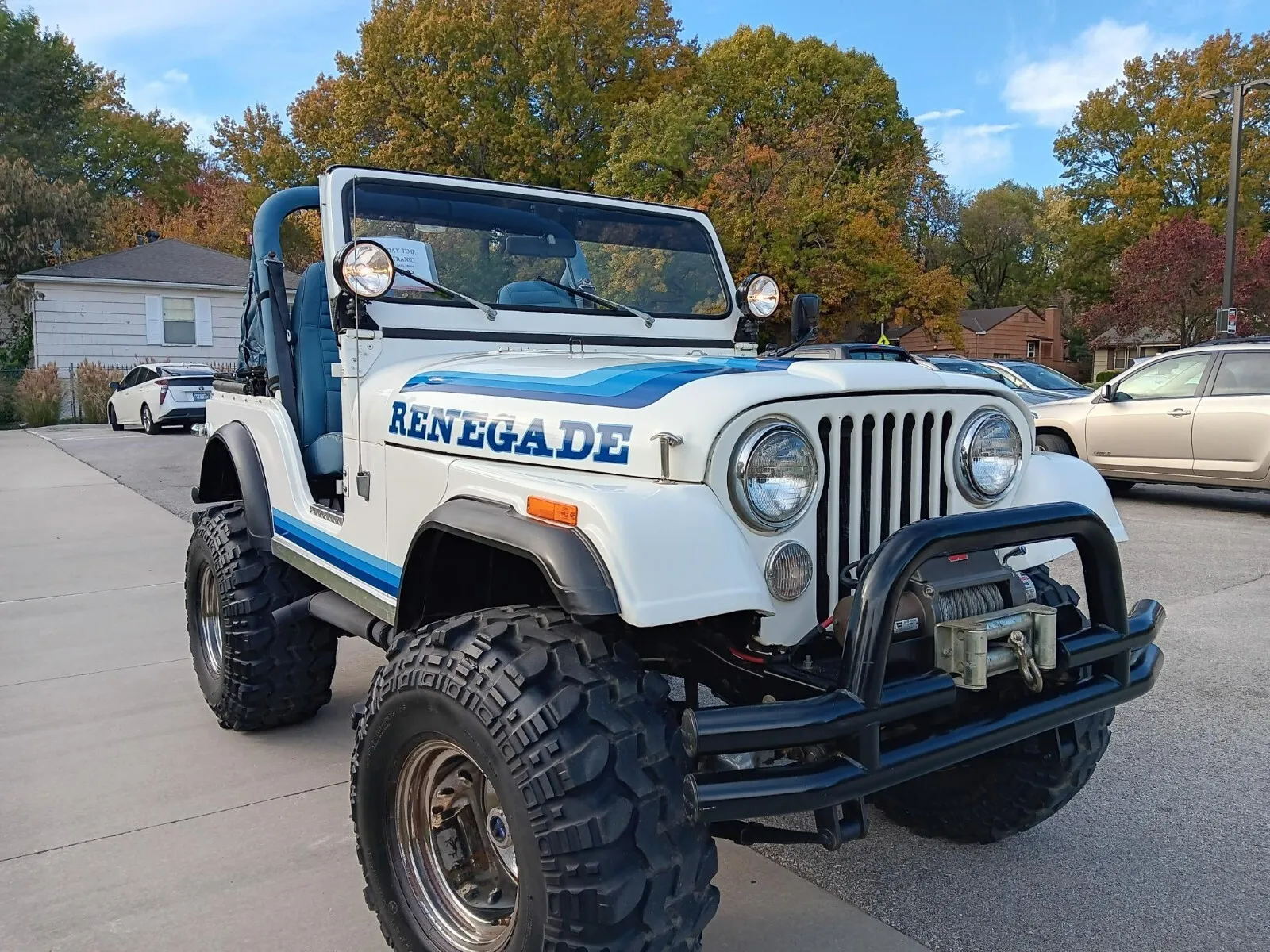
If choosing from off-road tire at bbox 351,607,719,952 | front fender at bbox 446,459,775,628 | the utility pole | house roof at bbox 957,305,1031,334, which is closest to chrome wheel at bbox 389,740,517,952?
off-road tire at bbox 351,607,719,952

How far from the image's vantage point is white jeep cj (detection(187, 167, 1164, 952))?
1900mm

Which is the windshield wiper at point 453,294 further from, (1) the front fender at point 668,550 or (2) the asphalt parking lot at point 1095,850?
(2) the asphalt parking lot at point 1095,850

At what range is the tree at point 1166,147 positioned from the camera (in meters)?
36.8

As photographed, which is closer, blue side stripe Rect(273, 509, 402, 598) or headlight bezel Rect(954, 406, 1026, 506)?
headlight bezel Rect(954, 406, 1026, 506)

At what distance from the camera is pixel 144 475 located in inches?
489

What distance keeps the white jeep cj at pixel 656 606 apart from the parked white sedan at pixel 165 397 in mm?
15340

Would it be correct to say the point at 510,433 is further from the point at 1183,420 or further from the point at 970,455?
the point at 1183,420

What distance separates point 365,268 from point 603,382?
1002 millimetres

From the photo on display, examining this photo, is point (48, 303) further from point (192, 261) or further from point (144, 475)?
point (144, 475)

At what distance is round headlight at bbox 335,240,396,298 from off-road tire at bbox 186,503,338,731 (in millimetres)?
1289

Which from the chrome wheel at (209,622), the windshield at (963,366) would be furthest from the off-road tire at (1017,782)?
the windshield at (963,366)

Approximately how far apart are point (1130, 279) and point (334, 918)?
31.0 metres

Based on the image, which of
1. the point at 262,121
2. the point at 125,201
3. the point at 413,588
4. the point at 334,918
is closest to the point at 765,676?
the point at 413,588

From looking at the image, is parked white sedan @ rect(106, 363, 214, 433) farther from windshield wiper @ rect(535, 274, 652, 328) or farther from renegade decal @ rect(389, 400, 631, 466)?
renegade decal @ rect(389, 400, 631, 466)
